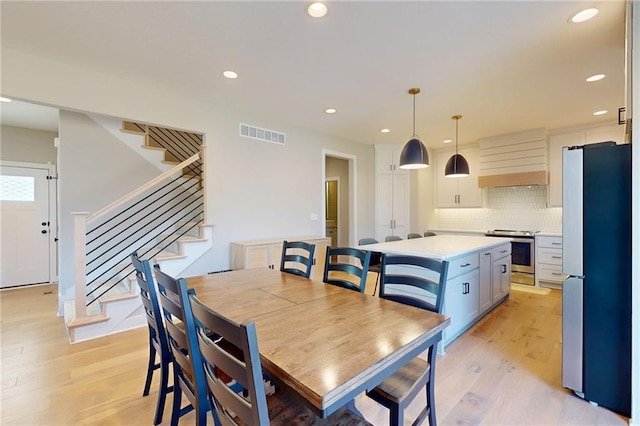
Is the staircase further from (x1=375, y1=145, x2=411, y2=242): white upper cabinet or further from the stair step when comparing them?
(x1=375, y1=145, x2=411, y2=242): white upper cabinet

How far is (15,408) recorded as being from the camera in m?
1.95

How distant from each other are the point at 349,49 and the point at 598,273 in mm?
2520

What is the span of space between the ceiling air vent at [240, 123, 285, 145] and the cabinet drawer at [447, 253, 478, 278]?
3.23m

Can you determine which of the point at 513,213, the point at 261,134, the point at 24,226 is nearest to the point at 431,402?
the point at 261,134

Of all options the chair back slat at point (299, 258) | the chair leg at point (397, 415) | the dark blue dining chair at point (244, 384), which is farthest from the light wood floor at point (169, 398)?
the chair back slat at point (299, 258)

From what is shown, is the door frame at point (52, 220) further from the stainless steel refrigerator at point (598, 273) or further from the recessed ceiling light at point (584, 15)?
the recessed ceiling light at point (584, 15)

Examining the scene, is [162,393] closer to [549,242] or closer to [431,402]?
[431,402]

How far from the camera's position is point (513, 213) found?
5742mm

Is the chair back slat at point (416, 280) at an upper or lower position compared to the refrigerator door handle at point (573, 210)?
lower

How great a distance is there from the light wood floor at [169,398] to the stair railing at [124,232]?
539 mm

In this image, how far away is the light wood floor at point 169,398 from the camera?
1.85 m

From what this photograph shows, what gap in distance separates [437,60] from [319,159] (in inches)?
113

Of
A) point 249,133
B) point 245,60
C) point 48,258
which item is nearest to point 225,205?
point 249,133

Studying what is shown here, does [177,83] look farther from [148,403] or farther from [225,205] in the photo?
[148,403]
